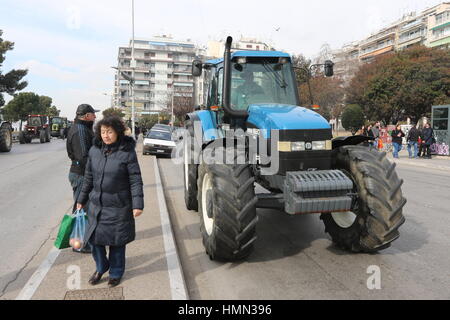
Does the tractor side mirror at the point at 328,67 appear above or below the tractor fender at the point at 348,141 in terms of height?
above

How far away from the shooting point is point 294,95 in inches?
232

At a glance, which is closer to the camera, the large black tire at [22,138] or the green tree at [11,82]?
the large black tire at [22,138]

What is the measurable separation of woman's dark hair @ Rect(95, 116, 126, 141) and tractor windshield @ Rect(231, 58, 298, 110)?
2.11m

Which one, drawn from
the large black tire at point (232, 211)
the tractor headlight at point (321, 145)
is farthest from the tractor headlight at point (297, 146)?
the large black tire at point (232, 211)

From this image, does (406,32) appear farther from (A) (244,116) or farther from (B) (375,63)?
(A) (244,116)

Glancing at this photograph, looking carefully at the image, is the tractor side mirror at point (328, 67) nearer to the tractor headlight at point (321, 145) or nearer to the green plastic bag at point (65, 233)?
the tractor headlight at point (321, 145)

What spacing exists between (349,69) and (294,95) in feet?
201

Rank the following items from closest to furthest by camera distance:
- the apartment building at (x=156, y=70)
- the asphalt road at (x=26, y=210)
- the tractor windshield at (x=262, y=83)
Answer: the asphalt road at (x=26, y=210) < the tractor windshield at (x=262, y=83) < the apartment building at (x=156, y=70)

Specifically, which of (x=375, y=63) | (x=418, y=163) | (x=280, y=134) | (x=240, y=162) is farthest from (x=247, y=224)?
(x=375, y=63)

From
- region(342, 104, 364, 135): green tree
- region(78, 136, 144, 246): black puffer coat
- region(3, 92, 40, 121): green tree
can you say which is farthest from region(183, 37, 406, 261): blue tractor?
region(3, 92, 40, 121): green tree

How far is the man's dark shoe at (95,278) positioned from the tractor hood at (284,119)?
7.96ft

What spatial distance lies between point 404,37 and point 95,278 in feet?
306

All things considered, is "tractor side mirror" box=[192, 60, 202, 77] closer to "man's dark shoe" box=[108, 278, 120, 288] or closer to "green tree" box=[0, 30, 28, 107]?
"man's dark shoe" box=[108, 278, 120, 288]

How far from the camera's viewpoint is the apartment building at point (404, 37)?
6606cm
